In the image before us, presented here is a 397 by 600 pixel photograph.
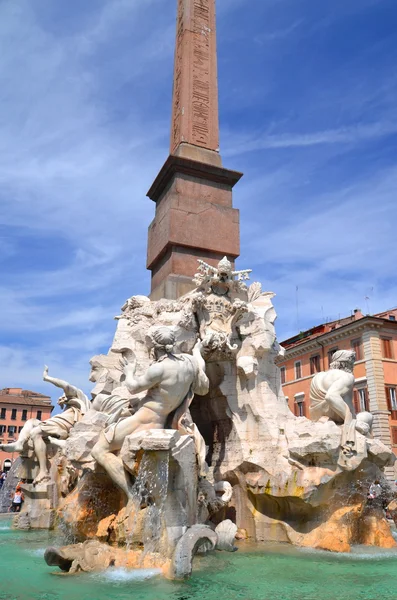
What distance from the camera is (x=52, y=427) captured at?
27.1 ft

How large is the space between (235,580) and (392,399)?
881 inches

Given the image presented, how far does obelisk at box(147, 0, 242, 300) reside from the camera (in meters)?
8.95

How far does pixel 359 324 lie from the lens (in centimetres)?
2608

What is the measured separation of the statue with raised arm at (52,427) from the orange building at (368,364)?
16.9 metres

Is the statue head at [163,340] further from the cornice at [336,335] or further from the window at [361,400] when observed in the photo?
the cornice at [336,335]

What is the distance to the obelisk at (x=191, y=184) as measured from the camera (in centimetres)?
895

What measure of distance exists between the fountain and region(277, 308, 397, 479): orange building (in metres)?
16.6

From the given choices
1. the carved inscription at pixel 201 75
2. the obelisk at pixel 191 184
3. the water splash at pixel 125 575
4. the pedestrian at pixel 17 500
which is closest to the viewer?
the water splash at pixel 125 575

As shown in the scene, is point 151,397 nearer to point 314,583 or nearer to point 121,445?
point 121,445

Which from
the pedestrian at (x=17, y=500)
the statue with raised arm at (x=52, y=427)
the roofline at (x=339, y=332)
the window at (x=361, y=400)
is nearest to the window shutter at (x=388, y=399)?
the window at (x=361, y=400)

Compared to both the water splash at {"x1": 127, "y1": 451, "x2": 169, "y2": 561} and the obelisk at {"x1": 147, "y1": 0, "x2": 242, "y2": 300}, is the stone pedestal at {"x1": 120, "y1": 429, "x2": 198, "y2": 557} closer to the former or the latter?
the water splash at {"x1": 127, "y1": 451, "x2": 169, "y2": 561}

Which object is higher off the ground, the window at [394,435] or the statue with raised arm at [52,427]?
the window at [394,435]

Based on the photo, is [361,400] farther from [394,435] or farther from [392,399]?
[394,435]

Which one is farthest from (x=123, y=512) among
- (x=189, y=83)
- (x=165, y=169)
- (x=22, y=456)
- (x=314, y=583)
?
(x=189, y=83)
